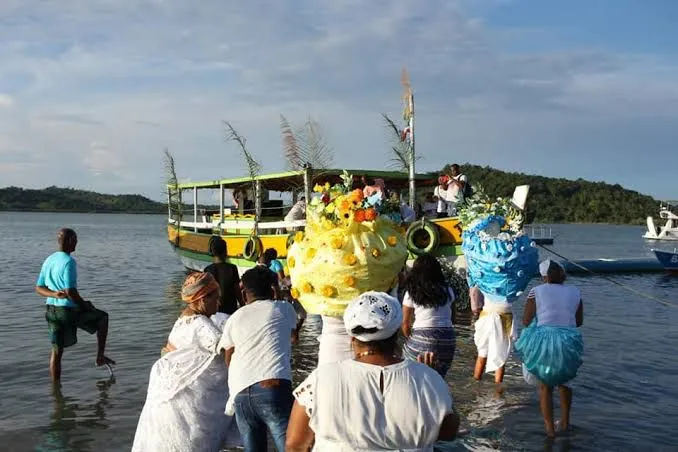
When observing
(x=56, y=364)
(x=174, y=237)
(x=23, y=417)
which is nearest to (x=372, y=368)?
(x=23, y=417)

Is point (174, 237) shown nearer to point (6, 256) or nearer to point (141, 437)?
point (6, 256)

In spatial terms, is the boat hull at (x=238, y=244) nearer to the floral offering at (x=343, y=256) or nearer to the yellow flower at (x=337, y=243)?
the floral offering at (x=343, y=256)

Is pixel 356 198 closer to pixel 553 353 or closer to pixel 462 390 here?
pixel 553 353

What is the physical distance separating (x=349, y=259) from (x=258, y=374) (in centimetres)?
111

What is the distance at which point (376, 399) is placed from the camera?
9.34ft

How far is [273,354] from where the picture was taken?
15.0 feet

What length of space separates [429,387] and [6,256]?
41028 millimetres

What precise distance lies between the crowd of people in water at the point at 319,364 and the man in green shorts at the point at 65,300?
2cm

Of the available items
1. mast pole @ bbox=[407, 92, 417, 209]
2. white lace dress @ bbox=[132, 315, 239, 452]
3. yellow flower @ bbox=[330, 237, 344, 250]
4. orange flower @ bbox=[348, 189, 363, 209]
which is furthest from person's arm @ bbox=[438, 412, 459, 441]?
mast pole @ bbox=[407, 92, 417, 209]

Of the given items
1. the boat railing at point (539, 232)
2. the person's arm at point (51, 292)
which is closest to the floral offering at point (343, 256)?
the person's arm at point (51, 292)

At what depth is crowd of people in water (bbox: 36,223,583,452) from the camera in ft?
9.41

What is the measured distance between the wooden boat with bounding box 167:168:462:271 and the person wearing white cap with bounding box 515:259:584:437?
755 centimetres

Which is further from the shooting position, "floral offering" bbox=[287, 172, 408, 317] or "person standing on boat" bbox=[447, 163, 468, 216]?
"person standing on boat" bbox=[447, 163, 468, 216]

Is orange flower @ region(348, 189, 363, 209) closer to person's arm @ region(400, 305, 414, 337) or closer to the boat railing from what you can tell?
person's arm @ region(400, 305, 414, 337)
